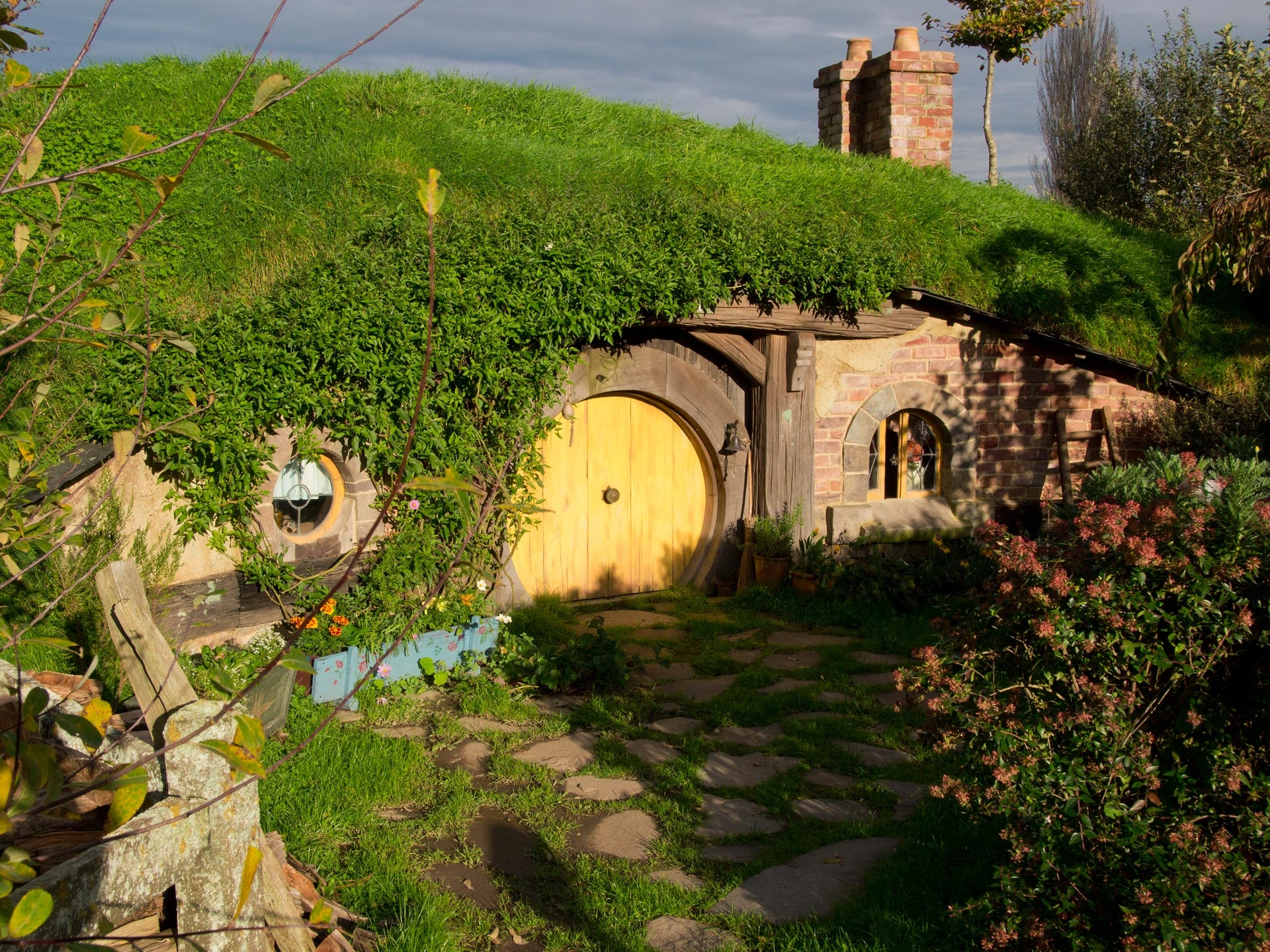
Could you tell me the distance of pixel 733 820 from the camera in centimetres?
453

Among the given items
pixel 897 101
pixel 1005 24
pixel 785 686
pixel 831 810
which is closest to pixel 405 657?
pixel 785 686

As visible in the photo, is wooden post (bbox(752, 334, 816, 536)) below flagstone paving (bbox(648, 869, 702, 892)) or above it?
above

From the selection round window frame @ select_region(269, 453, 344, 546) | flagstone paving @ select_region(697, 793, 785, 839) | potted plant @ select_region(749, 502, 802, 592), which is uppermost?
round window frame @ select_region(269, 453, 344, 546)

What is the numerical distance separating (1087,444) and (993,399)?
3.55 feet

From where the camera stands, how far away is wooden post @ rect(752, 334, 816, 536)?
27.6ft

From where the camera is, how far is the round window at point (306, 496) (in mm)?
6625

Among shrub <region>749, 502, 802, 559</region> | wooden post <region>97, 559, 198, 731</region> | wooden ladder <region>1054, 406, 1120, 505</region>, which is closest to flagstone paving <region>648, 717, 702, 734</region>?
shrub <region>749, 502, 802, 559</region>

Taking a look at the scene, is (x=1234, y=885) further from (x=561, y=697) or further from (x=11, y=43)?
(x=561, y=697)

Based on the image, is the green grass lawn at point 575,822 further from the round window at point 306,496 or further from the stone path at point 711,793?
the round window at point 306,496

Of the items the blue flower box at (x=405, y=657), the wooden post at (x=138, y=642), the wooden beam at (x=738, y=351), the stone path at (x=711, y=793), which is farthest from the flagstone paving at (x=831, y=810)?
the wooden beam at (x=738, y=351)

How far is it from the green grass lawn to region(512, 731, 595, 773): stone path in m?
0.08

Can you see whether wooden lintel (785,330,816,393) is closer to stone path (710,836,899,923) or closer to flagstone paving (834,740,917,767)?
flagstone paving (834,740,917,767)

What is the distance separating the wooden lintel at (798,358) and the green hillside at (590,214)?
318 mm

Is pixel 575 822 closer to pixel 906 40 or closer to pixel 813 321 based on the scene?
pixel 813 321
